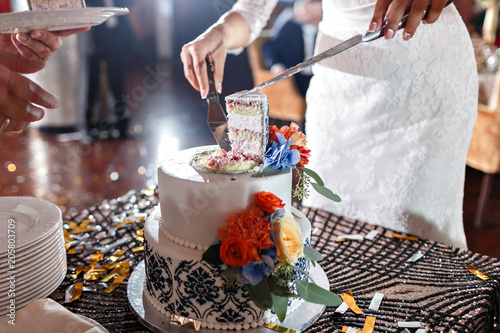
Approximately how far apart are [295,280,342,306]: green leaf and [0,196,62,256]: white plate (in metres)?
0.67

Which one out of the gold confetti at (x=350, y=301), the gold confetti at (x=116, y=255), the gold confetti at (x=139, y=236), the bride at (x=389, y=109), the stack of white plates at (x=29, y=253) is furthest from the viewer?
the bride at (x=389, y=109)

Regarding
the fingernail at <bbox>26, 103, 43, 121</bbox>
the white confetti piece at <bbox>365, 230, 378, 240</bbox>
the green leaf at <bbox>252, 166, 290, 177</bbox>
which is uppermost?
the fingernail at <bbox>26, 103, 43, 121</bbox>

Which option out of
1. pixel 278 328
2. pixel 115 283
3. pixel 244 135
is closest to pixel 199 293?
pixel 278 328

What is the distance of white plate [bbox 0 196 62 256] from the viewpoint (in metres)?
1.12

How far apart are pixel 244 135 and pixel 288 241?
1.11ft

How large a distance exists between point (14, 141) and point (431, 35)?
4.86 metres

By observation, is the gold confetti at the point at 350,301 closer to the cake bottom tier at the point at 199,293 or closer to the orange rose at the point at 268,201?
the cake bottom tier at the point at 199,293

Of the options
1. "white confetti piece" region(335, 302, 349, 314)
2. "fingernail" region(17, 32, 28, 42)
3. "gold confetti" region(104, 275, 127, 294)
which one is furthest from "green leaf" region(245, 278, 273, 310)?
"fingernail" region(17, 32, 28, 42)

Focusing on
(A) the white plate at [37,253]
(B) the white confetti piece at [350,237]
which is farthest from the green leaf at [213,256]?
(B) the white confetti piece at [350,237]

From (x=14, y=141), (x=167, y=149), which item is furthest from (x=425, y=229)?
(x=14, y=141)

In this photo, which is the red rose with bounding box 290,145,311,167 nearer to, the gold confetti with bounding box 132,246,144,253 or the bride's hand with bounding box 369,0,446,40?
the bride's hand with bounding box 369,0,446,40

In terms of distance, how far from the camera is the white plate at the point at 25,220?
1122 mm

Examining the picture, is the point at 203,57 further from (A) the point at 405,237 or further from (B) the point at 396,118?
Answer: (A) the point at 405,237

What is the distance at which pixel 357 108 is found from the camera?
6.14 feet
